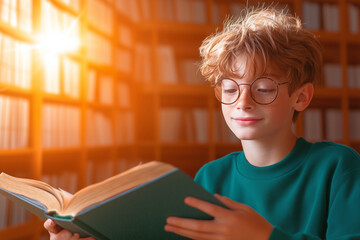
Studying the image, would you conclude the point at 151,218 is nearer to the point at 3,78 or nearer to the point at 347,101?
the point at 3,78

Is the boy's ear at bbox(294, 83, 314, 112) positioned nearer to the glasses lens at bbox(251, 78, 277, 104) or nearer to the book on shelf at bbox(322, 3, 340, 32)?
the glasses lens at bbox(251, 78, 277, 104)

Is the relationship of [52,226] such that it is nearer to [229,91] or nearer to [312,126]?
[229,91]

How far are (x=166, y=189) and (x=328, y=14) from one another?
3125 mm

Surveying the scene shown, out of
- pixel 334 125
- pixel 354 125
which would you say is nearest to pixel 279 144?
pixel 334 125

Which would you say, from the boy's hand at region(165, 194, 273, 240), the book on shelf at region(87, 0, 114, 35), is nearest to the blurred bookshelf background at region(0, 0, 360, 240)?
the book on shelf at region(87, 0, 114, 35)

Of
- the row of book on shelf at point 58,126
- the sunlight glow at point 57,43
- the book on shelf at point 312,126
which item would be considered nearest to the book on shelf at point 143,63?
the row of book on shelf at point 58,126

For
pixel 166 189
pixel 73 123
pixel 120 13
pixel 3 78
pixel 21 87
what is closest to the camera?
pixel 166 189

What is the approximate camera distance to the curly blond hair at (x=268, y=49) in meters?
0.81

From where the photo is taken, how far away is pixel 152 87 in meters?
3.00

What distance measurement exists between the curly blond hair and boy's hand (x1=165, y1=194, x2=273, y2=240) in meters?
0.32

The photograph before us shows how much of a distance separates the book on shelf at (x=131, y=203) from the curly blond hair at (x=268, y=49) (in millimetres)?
343

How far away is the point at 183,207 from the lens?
588mm

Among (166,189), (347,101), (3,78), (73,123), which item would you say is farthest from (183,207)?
(347,101)

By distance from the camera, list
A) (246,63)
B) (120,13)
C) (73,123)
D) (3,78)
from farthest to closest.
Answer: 1. (120,13)
2. (73,123)
3. (3,78)
4. (246,63)
